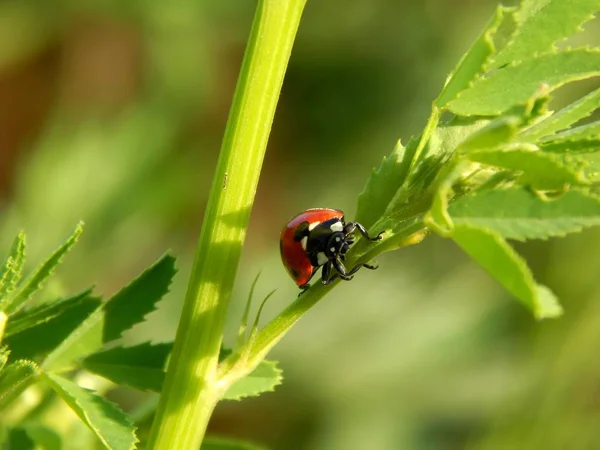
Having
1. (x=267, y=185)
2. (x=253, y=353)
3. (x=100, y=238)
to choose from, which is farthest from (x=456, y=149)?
(x=267, y=185)

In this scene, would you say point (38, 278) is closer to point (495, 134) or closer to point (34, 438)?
point (34, 438)

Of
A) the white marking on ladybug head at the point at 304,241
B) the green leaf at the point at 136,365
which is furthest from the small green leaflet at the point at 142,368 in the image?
the white marking on ladybug head at the point at 304,241

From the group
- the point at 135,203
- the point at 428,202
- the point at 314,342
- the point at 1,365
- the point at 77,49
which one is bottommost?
the point at 1,365

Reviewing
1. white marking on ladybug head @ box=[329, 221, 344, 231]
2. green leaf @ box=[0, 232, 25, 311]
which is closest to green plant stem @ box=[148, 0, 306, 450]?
green leaf @ box=[0, 232, 25, 311]

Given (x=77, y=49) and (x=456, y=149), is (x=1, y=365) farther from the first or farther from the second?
(x=77, y=49)

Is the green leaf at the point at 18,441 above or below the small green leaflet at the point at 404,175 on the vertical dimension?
below

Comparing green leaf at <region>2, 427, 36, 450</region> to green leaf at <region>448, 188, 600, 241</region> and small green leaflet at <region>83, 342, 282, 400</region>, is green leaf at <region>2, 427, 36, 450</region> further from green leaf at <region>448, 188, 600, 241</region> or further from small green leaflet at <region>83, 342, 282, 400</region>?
green leaf at <region>448, 188, 600, 241</region>

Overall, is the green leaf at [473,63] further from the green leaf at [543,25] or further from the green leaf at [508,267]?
the green leaf at [508,267]
